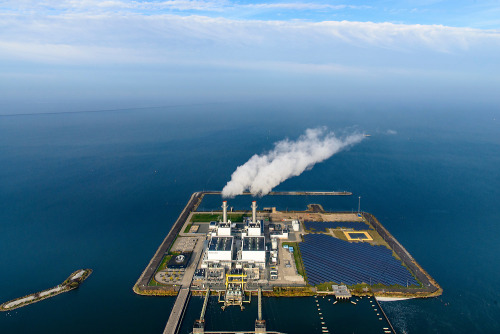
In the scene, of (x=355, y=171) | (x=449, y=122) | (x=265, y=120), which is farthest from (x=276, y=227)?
(x=449, y=122)

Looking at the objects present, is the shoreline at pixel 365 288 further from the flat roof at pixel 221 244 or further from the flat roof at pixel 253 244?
the flat roof at pixel 221 244

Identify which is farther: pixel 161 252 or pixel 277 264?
pixel 161 252

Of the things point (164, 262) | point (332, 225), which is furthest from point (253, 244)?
point (332, 225)

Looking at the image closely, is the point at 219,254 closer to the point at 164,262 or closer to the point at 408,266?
the point at 164,262

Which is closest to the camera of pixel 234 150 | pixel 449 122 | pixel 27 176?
pixel 27 176

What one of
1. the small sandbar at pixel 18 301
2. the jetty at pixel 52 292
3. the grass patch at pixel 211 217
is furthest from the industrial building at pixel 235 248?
the small sandbar at pixel 18 301

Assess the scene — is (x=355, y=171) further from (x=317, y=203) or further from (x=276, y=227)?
(x=276, y=227)
